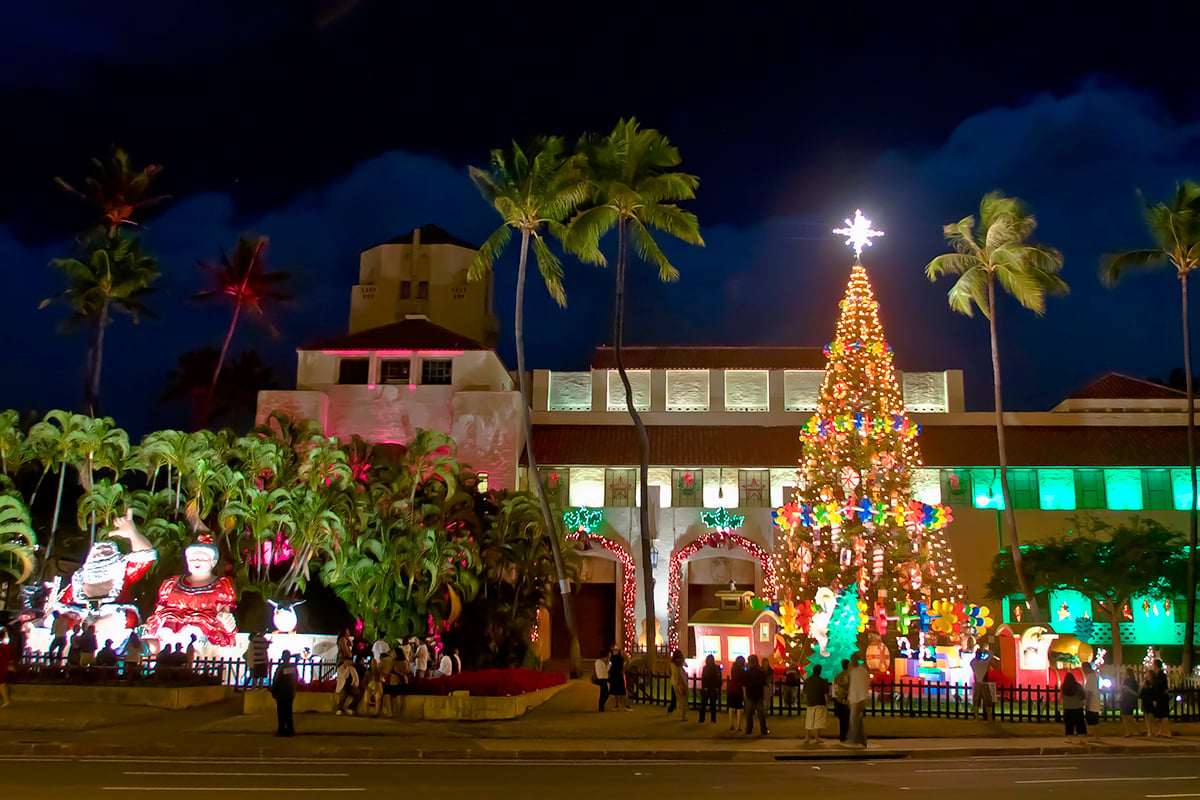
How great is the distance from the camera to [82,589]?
82.1ft

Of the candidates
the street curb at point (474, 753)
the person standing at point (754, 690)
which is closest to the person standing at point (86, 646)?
the street curb at point (474, 753)

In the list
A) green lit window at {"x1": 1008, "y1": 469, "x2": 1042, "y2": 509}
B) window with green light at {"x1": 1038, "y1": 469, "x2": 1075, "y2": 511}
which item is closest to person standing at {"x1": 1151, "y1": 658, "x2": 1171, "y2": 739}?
green lit window at {"x1": 1008, "y1": 469, "x2": 1042, "y2": 509}

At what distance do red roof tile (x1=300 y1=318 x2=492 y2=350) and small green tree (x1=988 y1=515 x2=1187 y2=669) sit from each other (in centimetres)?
2221

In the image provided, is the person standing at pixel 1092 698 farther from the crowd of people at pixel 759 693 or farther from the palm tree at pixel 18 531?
the palm tree at pixel 18 531

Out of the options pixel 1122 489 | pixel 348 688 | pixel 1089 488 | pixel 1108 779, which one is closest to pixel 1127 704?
pixel 1108 779

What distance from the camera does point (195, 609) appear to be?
80.4 ft

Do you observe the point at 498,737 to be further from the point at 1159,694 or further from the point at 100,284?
the point at 100,284

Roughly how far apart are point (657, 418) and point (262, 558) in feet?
56.9

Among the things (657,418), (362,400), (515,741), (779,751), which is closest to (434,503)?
(362,400)

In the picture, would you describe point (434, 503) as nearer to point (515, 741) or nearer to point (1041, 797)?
point (515, 741)

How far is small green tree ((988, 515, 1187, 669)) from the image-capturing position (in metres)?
34.8

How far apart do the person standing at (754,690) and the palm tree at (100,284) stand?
1188 inches

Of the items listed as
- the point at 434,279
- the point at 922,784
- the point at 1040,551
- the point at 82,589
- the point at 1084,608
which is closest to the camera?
the point at 922,784

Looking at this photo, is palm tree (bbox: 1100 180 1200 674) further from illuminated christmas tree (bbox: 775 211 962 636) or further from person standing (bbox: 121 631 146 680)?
person standing (bbox: 121 631 146 680)
